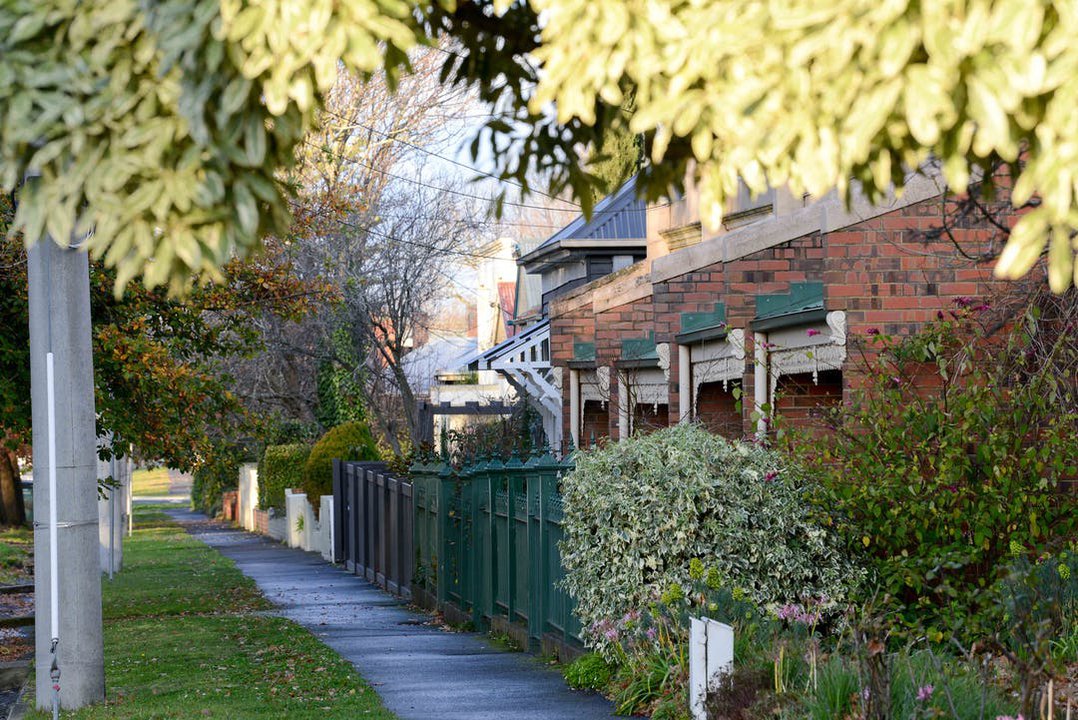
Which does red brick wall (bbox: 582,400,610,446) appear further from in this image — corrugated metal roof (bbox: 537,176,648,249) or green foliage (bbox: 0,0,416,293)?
green foliage (bbox: 0,0,416,293)

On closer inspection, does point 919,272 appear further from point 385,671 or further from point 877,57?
point 877,57

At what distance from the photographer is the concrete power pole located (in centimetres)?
1004

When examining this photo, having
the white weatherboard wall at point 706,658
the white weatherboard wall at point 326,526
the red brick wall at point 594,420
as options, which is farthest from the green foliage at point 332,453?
the white weatherboard wall at point 706,658

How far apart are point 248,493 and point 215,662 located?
28.4m

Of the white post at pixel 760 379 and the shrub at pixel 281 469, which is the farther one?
the shrub at pixel 281 469

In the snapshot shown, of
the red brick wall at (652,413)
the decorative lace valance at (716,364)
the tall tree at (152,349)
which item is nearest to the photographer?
the decorative lace valance at (716,364)

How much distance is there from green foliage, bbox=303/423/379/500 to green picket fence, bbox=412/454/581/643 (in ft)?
34.2

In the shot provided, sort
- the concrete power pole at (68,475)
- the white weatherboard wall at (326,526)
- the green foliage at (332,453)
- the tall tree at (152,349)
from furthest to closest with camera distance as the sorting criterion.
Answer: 1. the green foliage at (332,453)
2. the white weatherboard wall at (326,526)
3. the tall tree at (152,349)
4. the concrete power pole at (68,475)

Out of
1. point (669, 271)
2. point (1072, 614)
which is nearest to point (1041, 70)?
→ point (1072, 614)

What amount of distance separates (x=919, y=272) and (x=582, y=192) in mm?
5863

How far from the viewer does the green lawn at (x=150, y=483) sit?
268ft

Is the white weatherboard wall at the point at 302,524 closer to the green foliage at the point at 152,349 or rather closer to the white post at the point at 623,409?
the green foliage at the point at 152,349

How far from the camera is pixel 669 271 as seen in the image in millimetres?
13617

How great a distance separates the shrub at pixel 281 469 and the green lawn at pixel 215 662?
1183 cm
